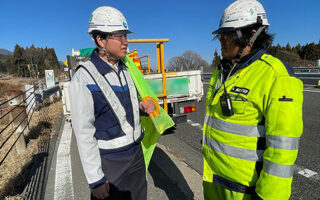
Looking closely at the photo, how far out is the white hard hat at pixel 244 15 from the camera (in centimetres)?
153

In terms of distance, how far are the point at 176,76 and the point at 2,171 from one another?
421 cm

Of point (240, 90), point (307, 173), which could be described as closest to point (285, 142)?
point (240, 90)

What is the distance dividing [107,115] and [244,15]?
135 centimetres

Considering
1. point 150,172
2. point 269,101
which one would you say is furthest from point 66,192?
point 269,101

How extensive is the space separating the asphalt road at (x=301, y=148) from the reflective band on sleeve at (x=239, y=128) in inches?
76.5

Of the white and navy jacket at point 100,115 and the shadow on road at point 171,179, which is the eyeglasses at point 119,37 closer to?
the white and navy jacket at point 100,115

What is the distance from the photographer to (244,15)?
153 cm

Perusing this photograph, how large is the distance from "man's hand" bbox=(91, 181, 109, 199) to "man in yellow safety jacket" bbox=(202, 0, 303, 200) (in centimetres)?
89

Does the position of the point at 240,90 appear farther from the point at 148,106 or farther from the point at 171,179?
the point at 171,179

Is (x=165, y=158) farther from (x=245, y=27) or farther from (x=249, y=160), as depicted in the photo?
(x=245, y=27)

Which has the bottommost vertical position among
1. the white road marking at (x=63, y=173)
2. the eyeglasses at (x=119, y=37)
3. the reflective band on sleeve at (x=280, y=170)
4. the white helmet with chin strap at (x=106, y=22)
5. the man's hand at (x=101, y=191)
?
the white road marking at (x=63, y=173)

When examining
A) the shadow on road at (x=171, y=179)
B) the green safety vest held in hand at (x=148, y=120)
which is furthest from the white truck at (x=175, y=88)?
the green safety vest held in hand at (x=148, y=120)

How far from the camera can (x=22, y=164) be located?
13.2ft

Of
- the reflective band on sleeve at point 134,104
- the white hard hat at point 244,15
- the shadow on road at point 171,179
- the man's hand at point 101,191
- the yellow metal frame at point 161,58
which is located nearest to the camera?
the white hard hat at point 244,15
